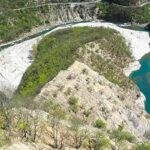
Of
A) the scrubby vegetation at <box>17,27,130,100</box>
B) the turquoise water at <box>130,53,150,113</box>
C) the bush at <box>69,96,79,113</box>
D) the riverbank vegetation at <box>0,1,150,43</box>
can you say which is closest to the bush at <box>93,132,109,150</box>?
the bush at <box>69,96,79,113</box>

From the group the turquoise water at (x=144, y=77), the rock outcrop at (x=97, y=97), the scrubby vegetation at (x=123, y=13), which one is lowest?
the turquoise water at (x=144, y=77)

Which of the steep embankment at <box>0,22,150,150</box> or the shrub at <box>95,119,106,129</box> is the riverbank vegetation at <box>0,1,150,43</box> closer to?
the steep embankment at <box>0,22,150,150</box>

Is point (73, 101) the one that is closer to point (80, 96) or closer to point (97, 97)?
point (80, 96)

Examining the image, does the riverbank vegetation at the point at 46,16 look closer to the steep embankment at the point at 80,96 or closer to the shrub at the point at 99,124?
the steep embankment at the point at 80,96

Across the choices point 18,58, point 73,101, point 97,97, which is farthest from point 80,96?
point 18,58

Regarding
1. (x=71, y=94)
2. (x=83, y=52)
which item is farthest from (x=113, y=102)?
(x=83, y=52)

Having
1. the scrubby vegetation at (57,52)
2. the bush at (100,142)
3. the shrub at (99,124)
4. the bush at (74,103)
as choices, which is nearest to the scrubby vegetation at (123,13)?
the scrubby vegetation at (57,52)

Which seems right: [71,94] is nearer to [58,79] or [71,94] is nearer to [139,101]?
[58,79]

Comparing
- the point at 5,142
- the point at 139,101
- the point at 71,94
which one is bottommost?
the point at 139,101
